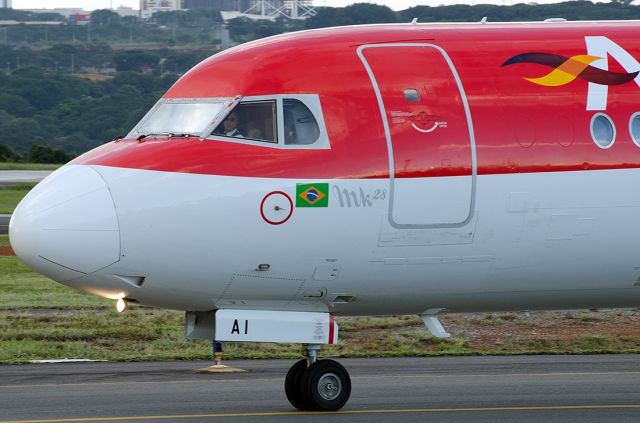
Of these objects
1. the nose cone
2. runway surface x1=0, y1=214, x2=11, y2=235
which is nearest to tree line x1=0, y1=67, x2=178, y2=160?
runway surface x1=0, y1=214, x2=11, y2=235

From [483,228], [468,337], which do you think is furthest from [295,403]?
[468,337]

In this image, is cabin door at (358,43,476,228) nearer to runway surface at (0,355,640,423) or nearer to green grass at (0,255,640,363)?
runway surface at (0,355,640,423)

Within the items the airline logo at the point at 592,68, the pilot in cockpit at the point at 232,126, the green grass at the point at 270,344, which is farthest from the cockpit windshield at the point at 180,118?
the green grass at the point at 270,344

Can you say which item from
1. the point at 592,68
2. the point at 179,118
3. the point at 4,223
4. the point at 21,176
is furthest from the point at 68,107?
the point at 592,68

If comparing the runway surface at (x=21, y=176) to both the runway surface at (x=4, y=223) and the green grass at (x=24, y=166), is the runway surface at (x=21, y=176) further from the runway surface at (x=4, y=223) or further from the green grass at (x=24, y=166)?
the runway surface at (x=4, y=223)

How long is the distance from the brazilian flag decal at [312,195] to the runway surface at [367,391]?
2.50 metres

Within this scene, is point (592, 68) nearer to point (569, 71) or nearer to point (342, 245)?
point (569, 71)

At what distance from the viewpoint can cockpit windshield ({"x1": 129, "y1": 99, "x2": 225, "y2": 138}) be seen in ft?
49.0

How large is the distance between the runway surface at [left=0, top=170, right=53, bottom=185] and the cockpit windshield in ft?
160

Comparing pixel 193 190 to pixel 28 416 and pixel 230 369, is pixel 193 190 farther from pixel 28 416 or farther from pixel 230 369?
pixel 230 369

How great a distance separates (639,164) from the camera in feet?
51.5

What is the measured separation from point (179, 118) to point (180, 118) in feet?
0.05

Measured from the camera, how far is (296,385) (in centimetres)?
1602

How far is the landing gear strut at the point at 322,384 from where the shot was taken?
15656 mm
